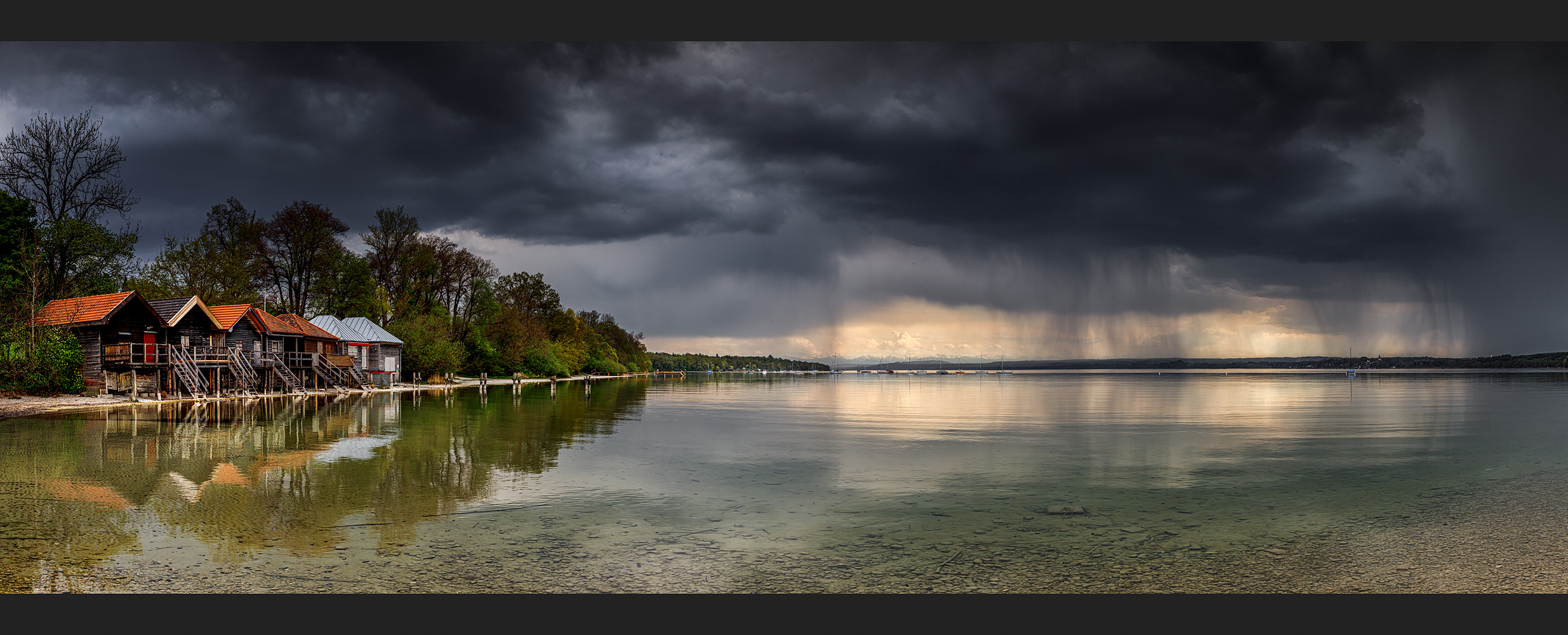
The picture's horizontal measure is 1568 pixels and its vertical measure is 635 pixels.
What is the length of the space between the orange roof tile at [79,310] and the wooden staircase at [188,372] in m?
3.56

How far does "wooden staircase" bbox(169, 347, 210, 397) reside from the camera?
1769 inches

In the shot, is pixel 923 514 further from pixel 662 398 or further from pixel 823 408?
pixel 662 398

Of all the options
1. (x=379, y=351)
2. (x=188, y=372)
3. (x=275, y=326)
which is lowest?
(x=188, y=372)

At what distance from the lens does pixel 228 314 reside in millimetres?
52156

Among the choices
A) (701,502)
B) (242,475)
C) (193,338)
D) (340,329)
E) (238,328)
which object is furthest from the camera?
(340,329)

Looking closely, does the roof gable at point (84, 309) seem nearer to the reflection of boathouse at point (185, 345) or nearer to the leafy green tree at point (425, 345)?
the reflection of boathouse at point (185, 345)

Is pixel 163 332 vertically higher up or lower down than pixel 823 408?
higher up

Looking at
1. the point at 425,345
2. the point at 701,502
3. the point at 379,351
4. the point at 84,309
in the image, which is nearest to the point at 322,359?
the point at 379,351

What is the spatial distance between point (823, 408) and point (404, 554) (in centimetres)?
3751

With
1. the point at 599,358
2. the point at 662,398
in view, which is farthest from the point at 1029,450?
the point at 599,358

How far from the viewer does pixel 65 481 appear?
14867mm

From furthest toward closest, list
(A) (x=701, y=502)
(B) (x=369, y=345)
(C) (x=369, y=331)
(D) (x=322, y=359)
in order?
1. (C) (x=369, y=331)
2. (B) (x=369, y=345)
3. (D) (x=322, y=359)
4. (A) (x=701, y=502)

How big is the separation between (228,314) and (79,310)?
888 centimetres

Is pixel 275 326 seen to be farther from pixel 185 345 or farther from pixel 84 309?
pixel 84 309
